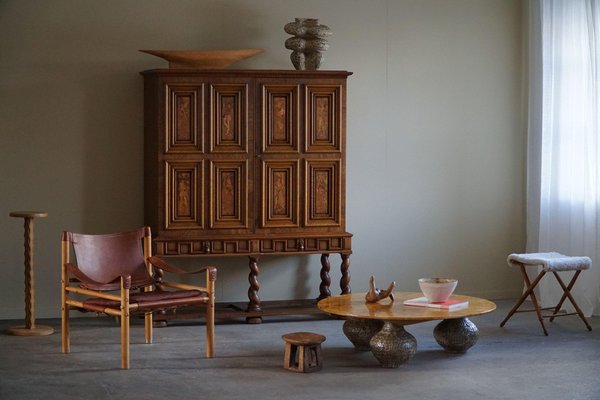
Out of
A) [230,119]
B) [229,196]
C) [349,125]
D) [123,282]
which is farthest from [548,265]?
[123,282]

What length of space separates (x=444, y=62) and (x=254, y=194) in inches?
89.9

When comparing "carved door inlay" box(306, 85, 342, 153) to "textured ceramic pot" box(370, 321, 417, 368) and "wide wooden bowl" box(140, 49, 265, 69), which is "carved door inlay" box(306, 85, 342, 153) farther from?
"textured ceramic pot" box(370, 321, 417, 368)

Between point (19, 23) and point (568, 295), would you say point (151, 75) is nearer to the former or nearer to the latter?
point (19, 23)

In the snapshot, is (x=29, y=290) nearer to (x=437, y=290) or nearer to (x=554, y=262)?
(x=437, y=290)

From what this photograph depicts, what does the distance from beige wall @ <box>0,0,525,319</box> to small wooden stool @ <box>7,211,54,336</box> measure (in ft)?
1.66

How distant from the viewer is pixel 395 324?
6.33 meters

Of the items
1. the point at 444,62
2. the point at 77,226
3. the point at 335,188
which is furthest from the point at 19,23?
the point at 444,62

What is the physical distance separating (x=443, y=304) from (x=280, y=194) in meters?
1.85

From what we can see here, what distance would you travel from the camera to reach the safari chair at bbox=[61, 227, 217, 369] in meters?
6.29

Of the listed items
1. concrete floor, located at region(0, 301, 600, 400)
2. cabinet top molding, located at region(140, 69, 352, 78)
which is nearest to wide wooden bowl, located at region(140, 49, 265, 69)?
cabinet top molding, located at region(140, 69, 352, 78)

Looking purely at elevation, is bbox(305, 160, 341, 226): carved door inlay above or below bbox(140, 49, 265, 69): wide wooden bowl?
below

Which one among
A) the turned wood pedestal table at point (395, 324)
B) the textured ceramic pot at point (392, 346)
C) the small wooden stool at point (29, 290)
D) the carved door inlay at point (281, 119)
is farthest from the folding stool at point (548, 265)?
the small wooden stool at point (29, 290)

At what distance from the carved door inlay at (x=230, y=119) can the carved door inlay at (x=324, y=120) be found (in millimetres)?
531

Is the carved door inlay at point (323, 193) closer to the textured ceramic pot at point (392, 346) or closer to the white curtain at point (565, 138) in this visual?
the textured ceramic pot at point (392, 346)
